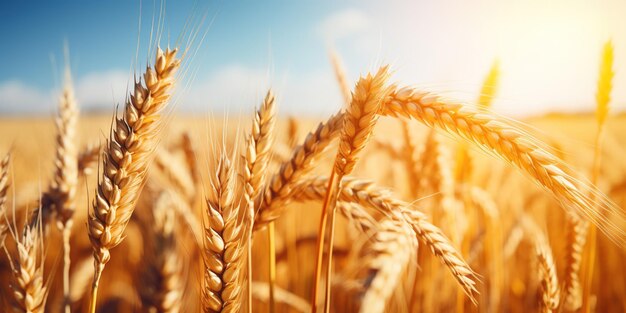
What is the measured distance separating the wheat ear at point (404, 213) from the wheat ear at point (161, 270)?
1.19 feet

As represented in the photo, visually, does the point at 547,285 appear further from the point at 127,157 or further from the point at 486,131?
the point at 127,157

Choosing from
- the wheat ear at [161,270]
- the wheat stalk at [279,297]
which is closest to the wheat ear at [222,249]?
the wheat ear at [161,270]

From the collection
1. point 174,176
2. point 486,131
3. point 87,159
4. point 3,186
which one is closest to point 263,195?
point 486,131

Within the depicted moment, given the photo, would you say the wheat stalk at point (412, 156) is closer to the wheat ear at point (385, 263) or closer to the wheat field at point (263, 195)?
the wheat field at point (263, 195)

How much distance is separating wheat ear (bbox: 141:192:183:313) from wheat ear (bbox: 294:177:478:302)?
0.36 m

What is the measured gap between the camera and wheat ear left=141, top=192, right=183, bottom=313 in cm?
95

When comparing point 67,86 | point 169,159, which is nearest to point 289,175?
point 67,86

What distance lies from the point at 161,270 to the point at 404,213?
0.66m

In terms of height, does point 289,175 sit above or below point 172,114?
below

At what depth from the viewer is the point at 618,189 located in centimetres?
268

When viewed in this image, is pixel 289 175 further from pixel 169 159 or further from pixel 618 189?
pixel 618 189

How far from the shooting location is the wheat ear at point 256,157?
909 millimetres

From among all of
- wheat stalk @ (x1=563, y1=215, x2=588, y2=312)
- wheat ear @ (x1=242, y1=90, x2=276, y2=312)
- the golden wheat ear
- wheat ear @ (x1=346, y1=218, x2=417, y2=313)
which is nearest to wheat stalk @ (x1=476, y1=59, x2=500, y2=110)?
wheat stalk @ (x1=563, y1=215, x2=588, y2=312)

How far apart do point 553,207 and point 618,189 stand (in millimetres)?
1120
